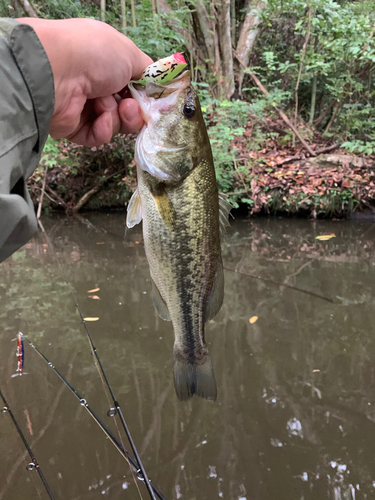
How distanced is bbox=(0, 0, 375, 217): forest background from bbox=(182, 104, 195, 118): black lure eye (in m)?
6.05

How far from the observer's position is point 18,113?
91 cm

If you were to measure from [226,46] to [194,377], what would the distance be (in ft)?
29.0

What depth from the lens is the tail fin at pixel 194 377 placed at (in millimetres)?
1464

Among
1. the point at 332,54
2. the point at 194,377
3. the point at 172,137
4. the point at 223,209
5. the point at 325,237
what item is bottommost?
the point at 325,237

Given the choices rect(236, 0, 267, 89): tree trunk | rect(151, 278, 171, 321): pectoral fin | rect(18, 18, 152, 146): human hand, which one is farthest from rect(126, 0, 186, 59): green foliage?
rect(151, 278, 171, 321): pectoral fin

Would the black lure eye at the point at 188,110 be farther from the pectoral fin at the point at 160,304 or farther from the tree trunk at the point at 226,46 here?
the tree trunk at the point at 226,46

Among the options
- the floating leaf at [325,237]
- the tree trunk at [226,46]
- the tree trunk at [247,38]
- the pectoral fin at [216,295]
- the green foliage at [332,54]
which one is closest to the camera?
the pectoral fin at [216,295]

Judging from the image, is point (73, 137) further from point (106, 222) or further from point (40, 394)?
point (106, 222)

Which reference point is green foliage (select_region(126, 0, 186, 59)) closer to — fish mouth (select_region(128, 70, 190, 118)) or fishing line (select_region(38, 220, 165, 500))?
fishing line (select_region(38, 220, 165, 500))

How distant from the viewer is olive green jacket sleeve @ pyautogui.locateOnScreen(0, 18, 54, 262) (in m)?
0.86

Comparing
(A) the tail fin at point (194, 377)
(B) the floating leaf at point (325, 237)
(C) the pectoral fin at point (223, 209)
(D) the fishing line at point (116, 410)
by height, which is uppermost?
(C) the pectoral fin at point (223, 209)

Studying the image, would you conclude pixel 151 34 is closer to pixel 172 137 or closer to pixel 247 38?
pixel 247 38

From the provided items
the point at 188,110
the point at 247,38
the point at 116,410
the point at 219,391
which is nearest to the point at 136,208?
the point at 188,110

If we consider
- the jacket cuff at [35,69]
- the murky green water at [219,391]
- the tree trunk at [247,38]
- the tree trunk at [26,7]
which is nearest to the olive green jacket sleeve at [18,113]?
the jacket cuff at [35,69]
